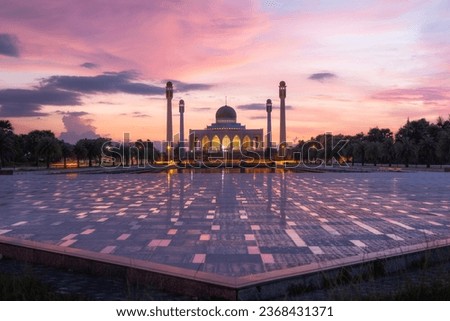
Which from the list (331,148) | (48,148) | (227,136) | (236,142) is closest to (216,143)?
(227,136)

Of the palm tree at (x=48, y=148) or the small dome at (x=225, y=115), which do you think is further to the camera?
the small dome at (x=225, y=115)

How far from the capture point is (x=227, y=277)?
486 centimetres

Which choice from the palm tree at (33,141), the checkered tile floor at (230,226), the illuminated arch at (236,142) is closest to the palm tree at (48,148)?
the palm tree at (33,141)

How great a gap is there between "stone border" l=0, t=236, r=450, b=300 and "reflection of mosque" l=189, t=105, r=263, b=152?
276 ft

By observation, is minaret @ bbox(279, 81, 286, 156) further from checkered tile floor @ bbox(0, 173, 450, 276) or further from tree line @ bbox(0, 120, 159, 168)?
checkered tile floor @ bbox(0, 173, 450, 276)

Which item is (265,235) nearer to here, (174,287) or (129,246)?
(129,246)

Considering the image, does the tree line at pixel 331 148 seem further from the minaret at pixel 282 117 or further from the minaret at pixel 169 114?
the minaret at pixel 282 117

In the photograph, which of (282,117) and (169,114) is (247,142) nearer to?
(282,117)

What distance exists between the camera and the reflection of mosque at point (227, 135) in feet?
300

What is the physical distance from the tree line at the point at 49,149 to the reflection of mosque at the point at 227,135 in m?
22.8

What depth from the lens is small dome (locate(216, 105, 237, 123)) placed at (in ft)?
302

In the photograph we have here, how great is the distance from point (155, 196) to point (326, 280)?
442 inches

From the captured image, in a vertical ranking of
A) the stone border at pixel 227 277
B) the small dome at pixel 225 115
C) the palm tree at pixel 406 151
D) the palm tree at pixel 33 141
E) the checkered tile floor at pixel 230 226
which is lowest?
the checkered tile floor at pixel 230 226

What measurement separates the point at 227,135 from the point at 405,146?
4708cm
